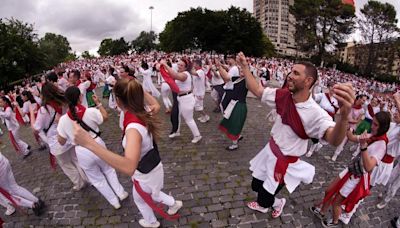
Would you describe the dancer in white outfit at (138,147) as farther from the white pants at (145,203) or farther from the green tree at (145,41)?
the green tree at (145,41)

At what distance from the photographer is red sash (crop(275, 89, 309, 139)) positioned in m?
2.54

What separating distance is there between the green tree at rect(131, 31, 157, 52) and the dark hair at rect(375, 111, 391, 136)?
88.0 m

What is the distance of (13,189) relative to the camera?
340cm

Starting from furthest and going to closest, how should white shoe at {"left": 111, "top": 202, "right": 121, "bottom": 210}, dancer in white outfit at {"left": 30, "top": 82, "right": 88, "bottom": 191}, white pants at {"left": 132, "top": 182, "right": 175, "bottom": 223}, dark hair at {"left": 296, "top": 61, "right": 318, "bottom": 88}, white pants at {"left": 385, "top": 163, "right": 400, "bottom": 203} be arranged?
white pants at {"left": 385, "top": 163, "right": 400, "bottom": 203}
dancer in white outfit at {"left": 30, "top": 82, "right": 88, "bottom": 191}
white shoe at {"left": 111, "top": 202, "right": 121, "bottom": 210}
white pants at {"left": 132, "top": 182, "right": 175, "bottom": 223}
dark hair at {"left": 296, "top": 61, "right": 318, "bottom": 88}

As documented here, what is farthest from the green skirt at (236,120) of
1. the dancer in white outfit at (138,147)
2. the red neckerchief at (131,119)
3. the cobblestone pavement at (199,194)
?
the red neckerchief at (131,119)

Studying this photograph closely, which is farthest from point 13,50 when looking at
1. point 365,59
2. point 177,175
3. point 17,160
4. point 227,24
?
point 365,59

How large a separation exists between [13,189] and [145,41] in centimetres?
8953

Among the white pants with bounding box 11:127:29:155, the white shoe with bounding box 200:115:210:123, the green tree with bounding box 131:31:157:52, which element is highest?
the green tree with bounding box 131:31:157:52

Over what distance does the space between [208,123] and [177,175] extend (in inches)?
127

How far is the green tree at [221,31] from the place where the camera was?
46875 millimetres

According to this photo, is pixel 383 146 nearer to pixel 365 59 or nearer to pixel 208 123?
pixel 208 123

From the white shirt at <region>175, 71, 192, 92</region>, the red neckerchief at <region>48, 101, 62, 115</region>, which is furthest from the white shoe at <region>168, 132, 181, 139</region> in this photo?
the red neckerchief at <region>48, 101, 62, 115</region>

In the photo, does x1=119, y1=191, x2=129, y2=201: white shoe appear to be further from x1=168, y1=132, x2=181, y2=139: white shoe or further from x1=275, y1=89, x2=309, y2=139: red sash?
x1=275, y1=89, x2=309, y2=139: red sash

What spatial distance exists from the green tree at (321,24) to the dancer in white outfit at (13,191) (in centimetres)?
4672
